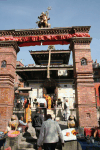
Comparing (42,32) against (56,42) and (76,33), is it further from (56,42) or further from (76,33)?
(76,33)

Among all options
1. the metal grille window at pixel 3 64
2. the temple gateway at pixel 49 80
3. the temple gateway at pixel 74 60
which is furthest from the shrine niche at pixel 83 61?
the temple gateway at pixel 49 80

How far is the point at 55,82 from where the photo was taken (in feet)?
57.6

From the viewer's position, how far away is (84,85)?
7.39 m

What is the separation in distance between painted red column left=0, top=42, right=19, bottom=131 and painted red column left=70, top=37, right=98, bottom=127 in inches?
165

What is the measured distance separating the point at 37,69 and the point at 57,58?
4.64 meters

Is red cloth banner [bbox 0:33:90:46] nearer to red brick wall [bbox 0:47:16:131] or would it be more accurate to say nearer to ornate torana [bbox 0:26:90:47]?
ornate torana [bbox 0:26:90:47]

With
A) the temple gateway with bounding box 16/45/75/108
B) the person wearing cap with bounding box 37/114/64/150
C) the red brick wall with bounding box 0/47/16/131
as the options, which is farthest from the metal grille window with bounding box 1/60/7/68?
the temple gateway with bounding box 16/45/75/108

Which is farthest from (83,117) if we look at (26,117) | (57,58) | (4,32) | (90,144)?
(57,58)

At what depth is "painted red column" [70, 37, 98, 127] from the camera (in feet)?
22.5

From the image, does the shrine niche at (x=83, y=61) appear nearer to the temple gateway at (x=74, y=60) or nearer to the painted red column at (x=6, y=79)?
the temple gateway at (x=74, y=60)

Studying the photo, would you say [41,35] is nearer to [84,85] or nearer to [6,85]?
[6,85]

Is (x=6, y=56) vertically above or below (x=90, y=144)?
above

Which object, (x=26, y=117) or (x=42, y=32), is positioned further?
(x=26, y=117)

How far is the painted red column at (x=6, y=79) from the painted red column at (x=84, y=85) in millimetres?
4203
